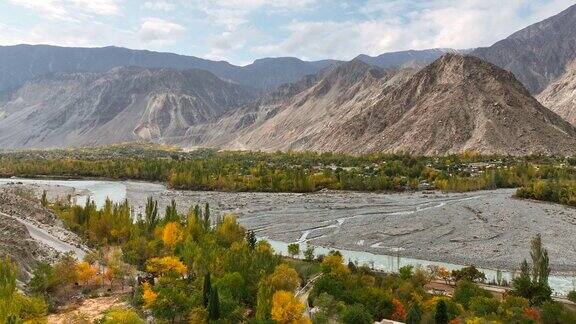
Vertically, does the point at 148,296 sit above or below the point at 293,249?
above

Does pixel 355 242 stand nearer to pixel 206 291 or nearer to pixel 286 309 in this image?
pixel 206 291

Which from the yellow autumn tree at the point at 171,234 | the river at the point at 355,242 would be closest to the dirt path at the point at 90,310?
the yellow autumn tree at the point at 171,234

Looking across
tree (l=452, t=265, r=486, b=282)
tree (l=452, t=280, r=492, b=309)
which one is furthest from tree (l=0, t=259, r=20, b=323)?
tree (l=452, t=265, r=486, b=282)

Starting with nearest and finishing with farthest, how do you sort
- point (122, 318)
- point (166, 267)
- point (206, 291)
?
point (122, 318) → point (206, 291) → point (166, 267)

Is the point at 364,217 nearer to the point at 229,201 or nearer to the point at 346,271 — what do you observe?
the point at 229,201

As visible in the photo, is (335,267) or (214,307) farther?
(335,267)

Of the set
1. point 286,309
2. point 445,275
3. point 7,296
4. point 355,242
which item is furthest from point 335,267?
point 7,296

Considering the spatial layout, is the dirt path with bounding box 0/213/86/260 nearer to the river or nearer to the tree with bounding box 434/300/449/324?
the river
